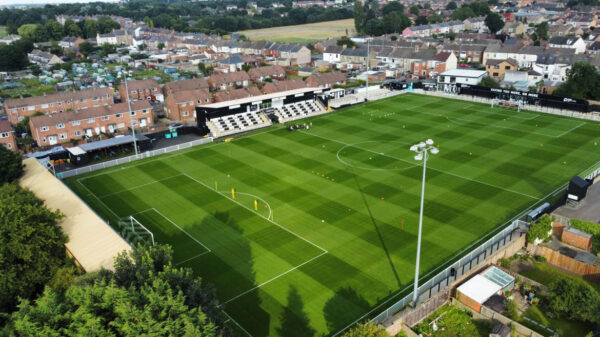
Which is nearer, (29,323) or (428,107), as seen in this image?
(29,323)

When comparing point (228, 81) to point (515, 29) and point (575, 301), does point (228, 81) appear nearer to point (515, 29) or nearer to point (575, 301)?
point (575, 301)

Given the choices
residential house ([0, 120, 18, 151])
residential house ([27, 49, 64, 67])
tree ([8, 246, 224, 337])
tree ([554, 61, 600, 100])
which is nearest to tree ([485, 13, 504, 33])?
tree ([554, 61, 600, 100])

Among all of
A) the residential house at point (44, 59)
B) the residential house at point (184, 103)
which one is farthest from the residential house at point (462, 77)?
the residential house at point (44, 59)

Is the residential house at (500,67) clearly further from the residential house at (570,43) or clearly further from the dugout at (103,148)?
the dugout at (103,148)

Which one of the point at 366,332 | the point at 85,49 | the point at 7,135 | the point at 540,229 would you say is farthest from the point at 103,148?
the point at 85,49

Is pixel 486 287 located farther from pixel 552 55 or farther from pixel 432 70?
pixel 552 55

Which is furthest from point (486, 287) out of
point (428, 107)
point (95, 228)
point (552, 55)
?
point (552, 55)

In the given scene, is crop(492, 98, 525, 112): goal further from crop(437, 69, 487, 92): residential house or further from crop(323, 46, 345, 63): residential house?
crop(323, 46, 345, 63): residential house
